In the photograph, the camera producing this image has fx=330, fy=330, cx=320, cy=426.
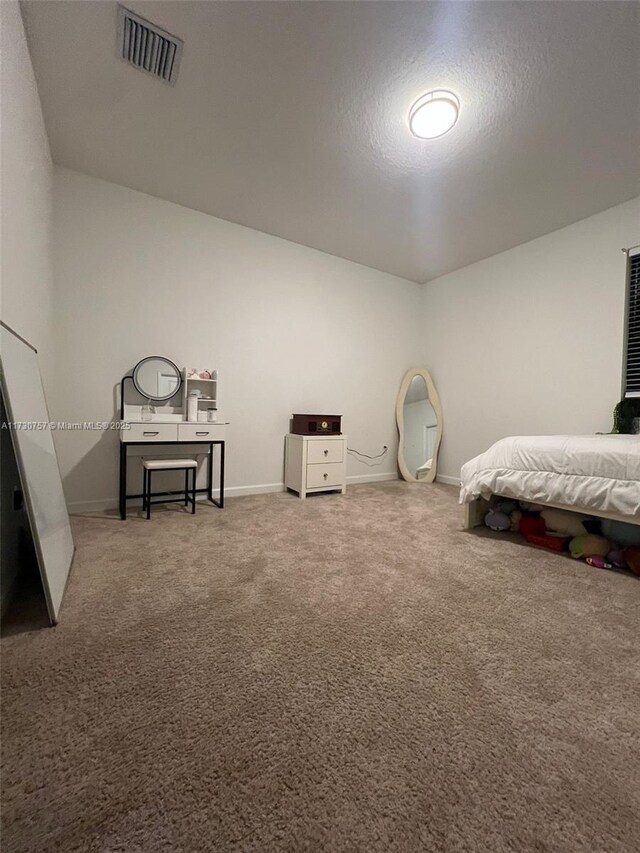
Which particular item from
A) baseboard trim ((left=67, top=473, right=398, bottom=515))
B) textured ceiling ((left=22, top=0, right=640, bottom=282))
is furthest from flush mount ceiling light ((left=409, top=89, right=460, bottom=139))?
baseboard trim ((left=67, top=473, right=398, bottom=515))

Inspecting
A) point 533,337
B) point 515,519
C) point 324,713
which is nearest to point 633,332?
point 533,337

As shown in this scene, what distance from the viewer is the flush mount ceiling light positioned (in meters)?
1.79

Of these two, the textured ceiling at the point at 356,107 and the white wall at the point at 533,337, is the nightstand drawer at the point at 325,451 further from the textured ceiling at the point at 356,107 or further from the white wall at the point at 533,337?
the textured ceiling at the point at 356,107

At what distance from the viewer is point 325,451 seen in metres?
3.23

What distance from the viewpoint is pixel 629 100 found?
5.94 ft

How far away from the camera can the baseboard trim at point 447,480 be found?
12.9 ft

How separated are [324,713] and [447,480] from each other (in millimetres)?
3564

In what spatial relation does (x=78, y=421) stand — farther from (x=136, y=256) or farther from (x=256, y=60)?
(x=256, y=60)

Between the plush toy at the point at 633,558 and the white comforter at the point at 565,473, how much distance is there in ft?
0.79

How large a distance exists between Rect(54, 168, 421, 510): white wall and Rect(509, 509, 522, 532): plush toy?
1.89 meters

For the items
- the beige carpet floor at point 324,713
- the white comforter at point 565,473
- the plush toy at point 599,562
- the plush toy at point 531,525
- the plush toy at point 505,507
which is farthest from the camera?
the plush toy at point 505,507

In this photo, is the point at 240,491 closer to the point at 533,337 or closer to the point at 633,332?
the point at 533,337

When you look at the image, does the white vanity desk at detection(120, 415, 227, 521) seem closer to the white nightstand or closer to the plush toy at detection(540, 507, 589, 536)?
the white nightstand

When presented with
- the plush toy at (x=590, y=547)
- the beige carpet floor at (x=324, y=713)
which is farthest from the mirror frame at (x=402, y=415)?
the beige carpet floor at (x=324, y=713)
